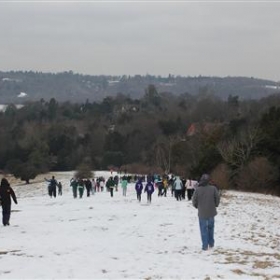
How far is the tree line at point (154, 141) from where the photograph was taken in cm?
5394

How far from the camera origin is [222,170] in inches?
2067

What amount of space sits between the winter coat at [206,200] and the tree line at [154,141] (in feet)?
116

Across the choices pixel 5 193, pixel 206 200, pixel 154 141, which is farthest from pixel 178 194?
pixel 154 141

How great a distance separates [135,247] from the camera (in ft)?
47.5

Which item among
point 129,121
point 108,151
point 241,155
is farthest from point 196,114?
point 241,155

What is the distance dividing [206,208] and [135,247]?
81.6 inches

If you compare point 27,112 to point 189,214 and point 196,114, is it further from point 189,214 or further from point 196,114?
point 189,214

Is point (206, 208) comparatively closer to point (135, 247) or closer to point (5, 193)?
point (135, 247)

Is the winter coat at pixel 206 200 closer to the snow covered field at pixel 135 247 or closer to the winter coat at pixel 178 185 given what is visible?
the snow covered field at pixel 135 247

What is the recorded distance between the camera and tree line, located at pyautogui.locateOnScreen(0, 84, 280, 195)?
177 feet

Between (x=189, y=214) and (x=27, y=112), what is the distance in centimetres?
15219

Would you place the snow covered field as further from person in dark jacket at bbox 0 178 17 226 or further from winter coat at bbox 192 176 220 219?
winter coat at bbox 192 176 220 219

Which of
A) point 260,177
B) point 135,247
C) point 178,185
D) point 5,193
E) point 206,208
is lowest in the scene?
point 260,177

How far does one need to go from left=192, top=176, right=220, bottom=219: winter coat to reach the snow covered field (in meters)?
0.94
